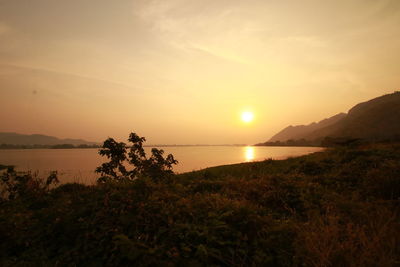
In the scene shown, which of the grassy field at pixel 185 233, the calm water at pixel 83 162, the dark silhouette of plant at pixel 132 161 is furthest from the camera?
the calm water at pixel 83 162

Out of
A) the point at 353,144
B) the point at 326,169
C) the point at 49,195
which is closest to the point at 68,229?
the point at 49,195

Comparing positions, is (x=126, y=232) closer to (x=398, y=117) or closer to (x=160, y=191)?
(x=160, y=191)

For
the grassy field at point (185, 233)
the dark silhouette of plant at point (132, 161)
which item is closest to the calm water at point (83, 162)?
A: the dark silhouette of plant at point (132, 161)

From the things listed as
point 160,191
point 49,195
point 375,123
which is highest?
point 375,123

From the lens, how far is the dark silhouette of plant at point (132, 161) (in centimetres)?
1187

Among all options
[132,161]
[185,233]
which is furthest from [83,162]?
[185,233]

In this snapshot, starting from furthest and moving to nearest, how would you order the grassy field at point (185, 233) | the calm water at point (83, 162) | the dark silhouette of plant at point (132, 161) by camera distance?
the calm water at point (83, 162) < the dark silhouette of plant at point (132, 161) < the grassy field at point (185, 233)

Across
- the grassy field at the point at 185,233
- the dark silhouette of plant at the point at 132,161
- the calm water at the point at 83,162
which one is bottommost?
the calm water at the point at 83,162

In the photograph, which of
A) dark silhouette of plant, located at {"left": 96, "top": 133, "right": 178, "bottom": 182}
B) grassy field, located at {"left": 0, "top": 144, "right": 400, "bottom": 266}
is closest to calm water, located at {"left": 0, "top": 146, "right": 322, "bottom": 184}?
dark silhouette of plant, located at {"left": 96, "top": 133, "right": 178, "bottom": 182}

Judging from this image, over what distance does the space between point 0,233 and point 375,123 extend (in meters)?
160

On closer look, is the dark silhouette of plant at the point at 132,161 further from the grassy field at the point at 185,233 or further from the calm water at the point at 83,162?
the grassy field at the point at 185,233

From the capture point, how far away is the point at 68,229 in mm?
5105

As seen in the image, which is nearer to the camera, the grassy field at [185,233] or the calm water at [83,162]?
the grassy field at [185,233]

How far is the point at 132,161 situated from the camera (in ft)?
42.1
